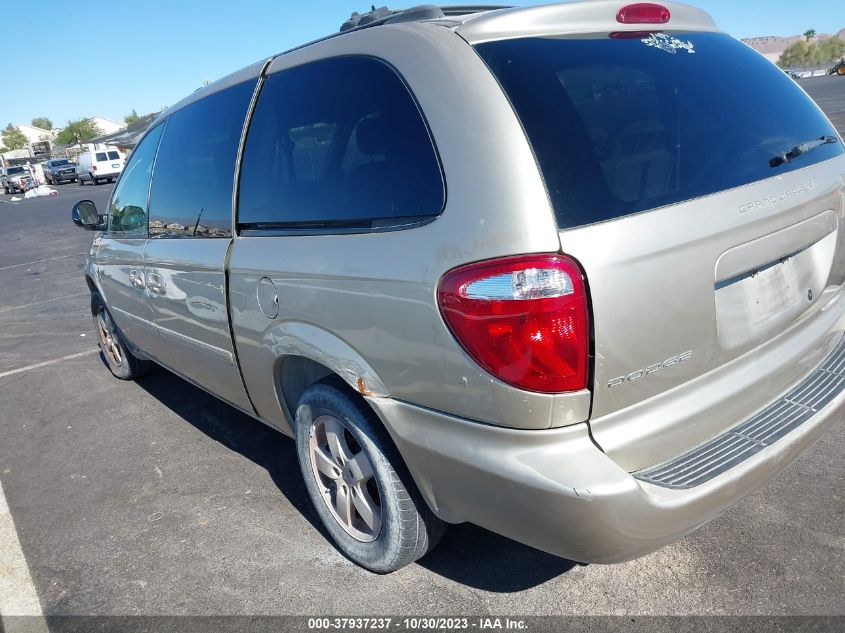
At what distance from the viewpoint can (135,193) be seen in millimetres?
3912

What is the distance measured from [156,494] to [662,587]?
242 centimetres

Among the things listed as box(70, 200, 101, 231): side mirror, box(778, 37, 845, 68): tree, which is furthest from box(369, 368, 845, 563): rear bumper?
box(778, 37, 845, 68): tree

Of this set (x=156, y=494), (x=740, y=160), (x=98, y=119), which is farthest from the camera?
(x=98, y=119)

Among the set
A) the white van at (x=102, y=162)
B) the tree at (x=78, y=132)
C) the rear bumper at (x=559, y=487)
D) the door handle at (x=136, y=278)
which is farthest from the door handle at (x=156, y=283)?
the tree at (x=78, y=132)

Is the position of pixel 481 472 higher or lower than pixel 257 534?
higher

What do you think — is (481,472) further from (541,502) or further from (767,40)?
(767,40)

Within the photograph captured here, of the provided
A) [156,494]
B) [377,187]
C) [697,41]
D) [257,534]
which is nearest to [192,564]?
[257,534]

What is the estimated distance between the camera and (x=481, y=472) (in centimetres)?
184

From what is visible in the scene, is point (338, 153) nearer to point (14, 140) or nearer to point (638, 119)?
point (638, 119)

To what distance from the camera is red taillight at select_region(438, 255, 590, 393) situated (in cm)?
168

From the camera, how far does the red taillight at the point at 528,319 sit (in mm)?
1685

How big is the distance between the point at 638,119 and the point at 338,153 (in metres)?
1.01

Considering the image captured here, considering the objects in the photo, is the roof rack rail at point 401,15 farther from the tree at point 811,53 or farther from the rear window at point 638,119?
the tree at point 811,53

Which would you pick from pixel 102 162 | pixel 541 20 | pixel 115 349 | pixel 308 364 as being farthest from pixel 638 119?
pixel 102 162
